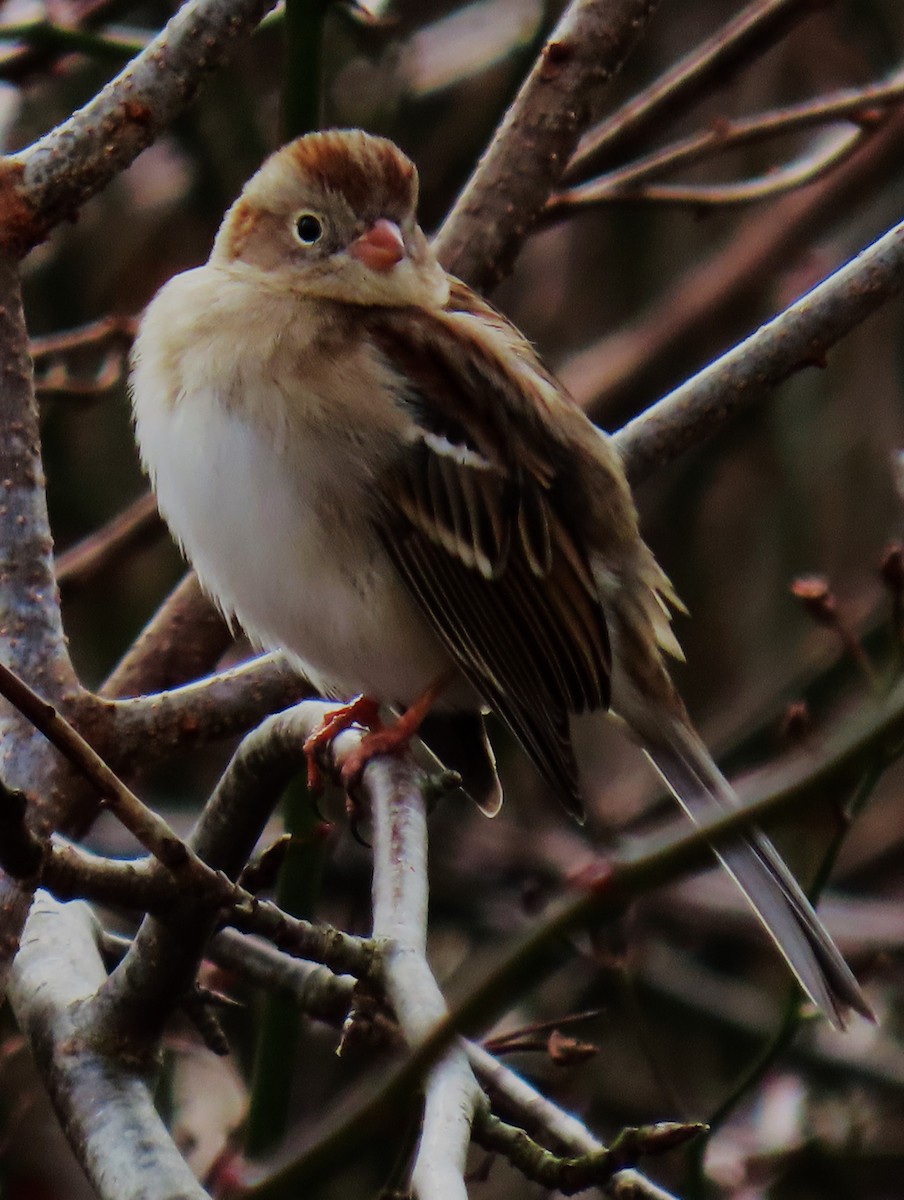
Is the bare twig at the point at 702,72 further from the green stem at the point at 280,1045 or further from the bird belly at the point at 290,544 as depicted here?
the green stem at the point at 280,1045

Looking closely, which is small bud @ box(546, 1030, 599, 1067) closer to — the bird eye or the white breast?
the white breast

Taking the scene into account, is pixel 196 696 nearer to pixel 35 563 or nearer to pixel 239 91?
pixel 35 563

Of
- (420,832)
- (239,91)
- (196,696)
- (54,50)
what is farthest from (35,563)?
(239,91)

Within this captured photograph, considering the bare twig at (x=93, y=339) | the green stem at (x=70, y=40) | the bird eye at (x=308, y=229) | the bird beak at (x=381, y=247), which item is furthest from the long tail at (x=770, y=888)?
the green stem at (x=70, y=40)

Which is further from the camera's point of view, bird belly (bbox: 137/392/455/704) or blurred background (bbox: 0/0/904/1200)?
blurred background (bbox: 0/0/904/1200)

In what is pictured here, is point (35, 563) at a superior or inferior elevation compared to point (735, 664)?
superior

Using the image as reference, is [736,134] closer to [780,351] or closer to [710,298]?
[780,351]

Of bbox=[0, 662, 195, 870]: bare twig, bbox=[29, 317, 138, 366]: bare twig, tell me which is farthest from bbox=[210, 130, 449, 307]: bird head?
bbox=[0, 662, 195, 870]: bare twig
